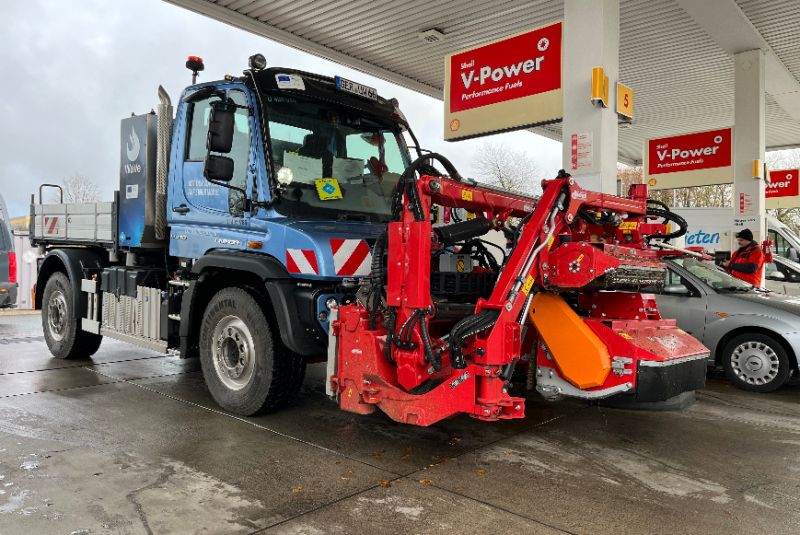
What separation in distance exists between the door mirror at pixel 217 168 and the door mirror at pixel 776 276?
36.4 feet

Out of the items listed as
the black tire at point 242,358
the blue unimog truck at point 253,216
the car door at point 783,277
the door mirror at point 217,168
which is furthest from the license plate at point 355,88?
the car door at point 783,277

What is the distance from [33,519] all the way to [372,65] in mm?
10712

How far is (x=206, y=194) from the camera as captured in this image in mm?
5172

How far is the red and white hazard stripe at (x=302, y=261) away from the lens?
14.2 feet

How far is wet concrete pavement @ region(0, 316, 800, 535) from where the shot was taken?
3.21 meters

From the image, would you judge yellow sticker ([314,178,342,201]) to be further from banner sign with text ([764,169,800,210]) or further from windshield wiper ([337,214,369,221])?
banner sign with text ([764,169,800,210])

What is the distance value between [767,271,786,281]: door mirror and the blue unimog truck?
30.9 feet

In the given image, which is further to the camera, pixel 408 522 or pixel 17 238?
pixel 17 238

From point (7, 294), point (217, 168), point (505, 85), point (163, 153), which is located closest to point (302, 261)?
point (217, 168)

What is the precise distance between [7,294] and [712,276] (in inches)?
372

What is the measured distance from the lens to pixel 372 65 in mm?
12305

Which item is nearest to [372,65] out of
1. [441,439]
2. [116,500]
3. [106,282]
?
[106,282]

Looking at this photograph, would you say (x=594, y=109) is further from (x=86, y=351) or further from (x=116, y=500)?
(x=86, y=351)

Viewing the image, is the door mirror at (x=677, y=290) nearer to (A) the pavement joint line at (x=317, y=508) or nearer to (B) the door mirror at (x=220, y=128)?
(A) the pavement joint line at (x=317, y=508)
